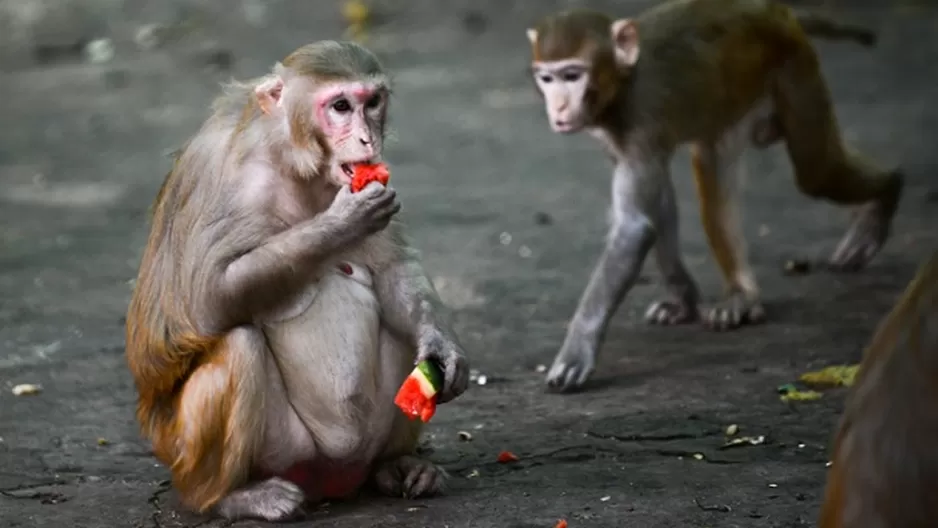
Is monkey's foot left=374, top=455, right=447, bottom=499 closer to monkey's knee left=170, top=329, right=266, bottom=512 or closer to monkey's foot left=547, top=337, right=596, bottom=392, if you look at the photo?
monkey's knee left=170, top=329, right=266, bottom=512

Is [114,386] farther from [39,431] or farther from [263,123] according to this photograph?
[263,123]

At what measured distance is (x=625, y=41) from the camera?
665cm

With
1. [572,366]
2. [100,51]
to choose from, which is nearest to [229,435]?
[572,366]

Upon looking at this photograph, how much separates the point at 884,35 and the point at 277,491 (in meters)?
9.25

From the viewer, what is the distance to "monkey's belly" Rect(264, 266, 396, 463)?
469 cm

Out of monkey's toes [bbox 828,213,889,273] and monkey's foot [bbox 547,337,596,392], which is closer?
monkey's foot [bbox 547,337,596,392]

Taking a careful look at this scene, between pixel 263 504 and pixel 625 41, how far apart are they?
9.08 feet

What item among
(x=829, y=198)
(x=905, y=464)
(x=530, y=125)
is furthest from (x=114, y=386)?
(x=530, y=125)

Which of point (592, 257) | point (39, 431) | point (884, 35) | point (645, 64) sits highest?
point (645, 64)

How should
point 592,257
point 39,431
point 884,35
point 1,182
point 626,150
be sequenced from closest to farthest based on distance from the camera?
point 39,431, point 626,150, point 592,257, point 1,182, point 884,35

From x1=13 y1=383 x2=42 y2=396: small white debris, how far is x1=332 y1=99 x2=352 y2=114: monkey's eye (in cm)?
213

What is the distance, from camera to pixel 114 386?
6.17 metres

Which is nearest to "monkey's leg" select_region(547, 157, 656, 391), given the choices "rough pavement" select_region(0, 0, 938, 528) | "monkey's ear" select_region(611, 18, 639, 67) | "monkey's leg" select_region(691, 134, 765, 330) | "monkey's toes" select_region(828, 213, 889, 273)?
"rough pavement" select_region(0, 0, 938, 528)

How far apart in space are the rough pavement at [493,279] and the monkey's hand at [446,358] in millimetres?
360
